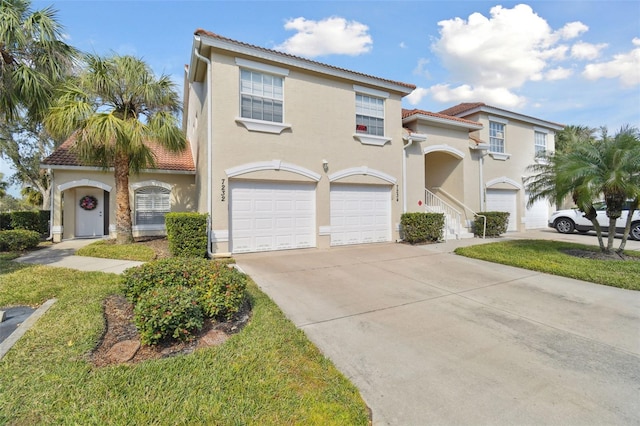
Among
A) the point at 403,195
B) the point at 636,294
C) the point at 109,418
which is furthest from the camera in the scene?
the point at 403,195

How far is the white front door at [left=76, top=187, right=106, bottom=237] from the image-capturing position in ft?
42.5

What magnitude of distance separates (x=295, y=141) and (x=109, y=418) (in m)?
8.56

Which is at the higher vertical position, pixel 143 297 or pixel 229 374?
pixel 143 297

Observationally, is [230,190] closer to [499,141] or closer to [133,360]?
[133,360]

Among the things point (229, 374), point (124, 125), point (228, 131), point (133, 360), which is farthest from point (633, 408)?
point (124, 125)

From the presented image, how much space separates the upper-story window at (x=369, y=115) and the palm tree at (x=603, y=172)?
19.3ft

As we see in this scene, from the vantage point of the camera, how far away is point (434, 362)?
3348mm

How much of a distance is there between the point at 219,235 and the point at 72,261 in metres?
3.92

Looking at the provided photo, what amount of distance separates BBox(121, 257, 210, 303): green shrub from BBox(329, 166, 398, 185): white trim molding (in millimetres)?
6524

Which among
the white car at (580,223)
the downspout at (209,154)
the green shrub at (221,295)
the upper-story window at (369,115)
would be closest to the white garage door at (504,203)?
the white car at (580,223)

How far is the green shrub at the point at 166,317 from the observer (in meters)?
3.44

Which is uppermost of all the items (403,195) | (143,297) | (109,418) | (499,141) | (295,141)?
(499,141)

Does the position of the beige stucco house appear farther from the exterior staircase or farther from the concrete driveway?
the concrete driveway

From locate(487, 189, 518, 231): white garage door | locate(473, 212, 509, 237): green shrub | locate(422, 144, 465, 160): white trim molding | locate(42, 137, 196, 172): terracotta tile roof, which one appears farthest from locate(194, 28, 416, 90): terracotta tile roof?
locate(487, 189, 518, 231): white garage door
